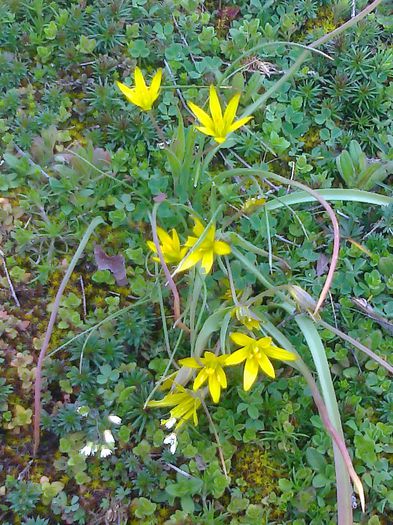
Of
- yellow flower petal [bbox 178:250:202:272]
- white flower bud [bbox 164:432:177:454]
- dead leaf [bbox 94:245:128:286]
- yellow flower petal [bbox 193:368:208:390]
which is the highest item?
yellow flower petal [bbox 178:250:202:272]

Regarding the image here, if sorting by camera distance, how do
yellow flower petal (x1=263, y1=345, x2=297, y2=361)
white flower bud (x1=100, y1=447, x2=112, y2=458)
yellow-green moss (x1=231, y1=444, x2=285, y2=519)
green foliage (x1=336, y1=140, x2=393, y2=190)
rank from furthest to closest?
green foliage (x1=336, y1=140, x2=393, y2=190) < yellow-green moss (x1=231, y1=444, x2=285, y2=519) < white flower bud (x1=100, y1=447, x2=112, y2=458) < yellow flower petal (x1=263, y1=345, x2=297, y2=361)

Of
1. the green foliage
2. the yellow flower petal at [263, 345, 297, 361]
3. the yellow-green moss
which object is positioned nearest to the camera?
the yellow flower petal at [263, 345, 297, 361]

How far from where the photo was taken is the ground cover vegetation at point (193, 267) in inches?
64.9

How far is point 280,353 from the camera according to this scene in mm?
1509

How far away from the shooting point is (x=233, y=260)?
186 centimetres

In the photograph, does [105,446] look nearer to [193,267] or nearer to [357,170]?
[193,267]

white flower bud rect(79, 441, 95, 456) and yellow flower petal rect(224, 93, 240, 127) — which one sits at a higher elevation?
yellow flower petal rect(224, 93, 240, 127)

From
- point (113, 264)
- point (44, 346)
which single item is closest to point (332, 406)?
point (44, 346)

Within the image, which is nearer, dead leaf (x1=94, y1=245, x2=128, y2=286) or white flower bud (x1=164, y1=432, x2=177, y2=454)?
white flower bud (x1=164, y1=432, x2=177, y2=454)

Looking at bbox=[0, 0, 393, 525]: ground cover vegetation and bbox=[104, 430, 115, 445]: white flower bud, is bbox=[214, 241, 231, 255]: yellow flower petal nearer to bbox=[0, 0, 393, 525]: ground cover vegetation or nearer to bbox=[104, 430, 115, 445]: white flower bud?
bbox=[0, 0, 393, 525]: ground cover vegetation

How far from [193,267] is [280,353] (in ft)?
1.17

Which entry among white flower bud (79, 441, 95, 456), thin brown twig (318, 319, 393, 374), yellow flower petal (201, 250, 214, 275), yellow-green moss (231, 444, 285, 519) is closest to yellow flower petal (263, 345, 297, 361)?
thin brown twig (318, 319, 393, 374)

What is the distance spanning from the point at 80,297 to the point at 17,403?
1.12ft

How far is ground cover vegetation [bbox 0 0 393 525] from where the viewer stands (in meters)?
1.65
